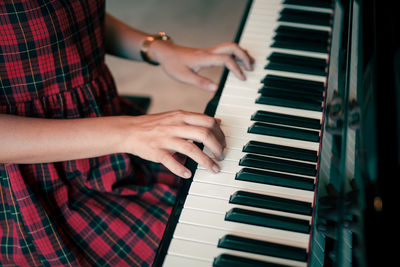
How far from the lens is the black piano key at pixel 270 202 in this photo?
720 millimetres

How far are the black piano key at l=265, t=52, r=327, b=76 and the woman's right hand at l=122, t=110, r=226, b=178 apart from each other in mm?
342

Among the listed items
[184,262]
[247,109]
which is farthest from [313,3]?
[184,262]

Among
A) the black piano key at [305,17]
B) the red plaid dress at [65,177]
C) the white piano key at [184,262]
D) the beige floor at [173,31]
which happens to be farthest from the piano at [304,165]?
the beige floor at [173,31]

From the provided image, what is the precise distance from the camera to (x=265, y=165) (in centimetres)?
80

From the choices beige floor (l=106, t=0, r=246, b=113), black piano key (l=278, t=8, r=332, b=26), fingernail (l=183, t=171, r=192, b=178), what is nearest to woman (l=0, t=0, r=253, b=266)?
fingernail (l=183, t=171, r=192, b=178)

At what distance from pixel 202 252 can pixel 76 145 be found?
37cm

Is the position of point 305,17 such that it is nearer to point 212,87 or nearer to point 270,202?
point 212,87

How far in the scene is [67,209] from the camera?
3.08ft

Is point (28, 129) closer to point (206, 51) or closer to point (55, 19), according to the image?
point (55, 19)

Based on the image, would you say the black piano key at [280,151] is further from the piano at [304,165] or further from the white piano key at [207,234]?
the white piano key at [207,234]

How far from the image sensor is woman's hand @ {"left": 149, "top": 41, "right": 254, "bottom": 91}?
1.04 metres

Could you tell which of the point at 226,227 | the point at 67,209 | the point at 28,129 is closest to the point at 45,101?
the point at 28,129

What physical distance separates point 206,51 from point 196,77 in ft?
0.27

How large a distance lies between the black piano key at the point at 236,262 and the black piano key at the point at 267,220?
0.24 feet
